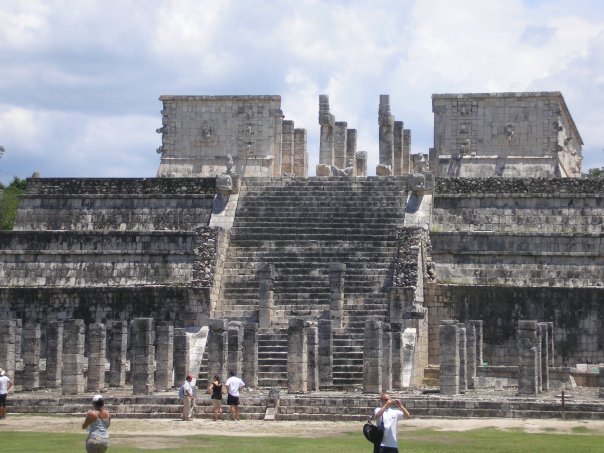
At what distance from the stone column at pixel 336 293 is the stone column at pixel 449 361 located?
3.61m

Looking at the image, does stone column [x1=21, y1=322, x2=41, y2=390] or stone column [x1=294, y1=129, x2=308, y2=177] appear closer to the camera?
A: stone column [x1=21, y1=322, x2=41, y2=390]

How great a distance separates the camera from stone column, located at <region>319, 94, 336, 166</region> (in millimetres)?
43812

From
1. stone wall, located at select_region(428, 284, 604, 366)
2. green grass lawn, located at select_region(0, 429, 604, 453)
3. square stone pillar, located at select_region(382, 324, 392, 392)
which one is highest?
stone wall, located at select_region(428, 284, 604, 366)

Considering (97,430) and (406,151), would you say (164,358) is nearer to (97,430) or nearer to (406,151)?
(97,430)

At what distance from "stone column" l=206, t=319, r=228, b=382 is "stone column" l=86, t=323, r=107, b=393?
254 cm

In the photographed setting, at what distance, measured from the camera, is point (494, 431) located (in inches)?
1003

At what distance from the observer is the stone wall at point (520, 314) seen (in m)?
34.5

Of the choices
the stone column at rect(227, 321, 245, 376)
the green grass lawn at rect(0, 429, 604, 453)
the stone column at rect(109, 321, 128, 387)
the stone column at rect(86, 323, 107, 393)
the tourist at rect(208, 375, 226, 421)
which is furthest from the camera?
the stone column at rect(109, 321, 128, 387)

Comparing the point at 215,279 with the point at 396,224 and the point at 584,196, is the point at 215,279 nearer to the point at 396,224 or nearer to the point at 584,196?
the point at 396,224

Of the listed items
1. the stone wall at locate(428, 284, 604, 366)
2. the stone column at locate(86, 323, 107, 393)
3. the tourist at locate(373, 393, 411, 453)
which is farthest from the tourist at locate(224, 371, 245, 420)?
the tourist at locate(373, 393, 411, 453)

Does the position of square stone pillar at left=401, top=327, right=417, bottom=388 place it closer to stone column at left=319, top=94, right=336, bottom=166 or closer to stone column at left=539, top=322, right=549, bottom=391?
stone column at left=539, top=322, right=549, bottom=391

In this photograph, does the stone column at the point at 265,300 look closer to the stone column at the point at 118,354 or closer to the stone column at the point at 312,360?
the stone column at the point at 312,360

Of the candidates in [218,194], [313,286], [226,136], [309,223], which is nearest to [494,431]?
[313,286]

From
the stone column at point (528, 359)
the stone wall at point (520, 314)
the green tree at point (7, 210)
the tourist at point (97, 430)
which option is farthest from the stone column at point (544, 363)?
the green tree at point (7, 210)
